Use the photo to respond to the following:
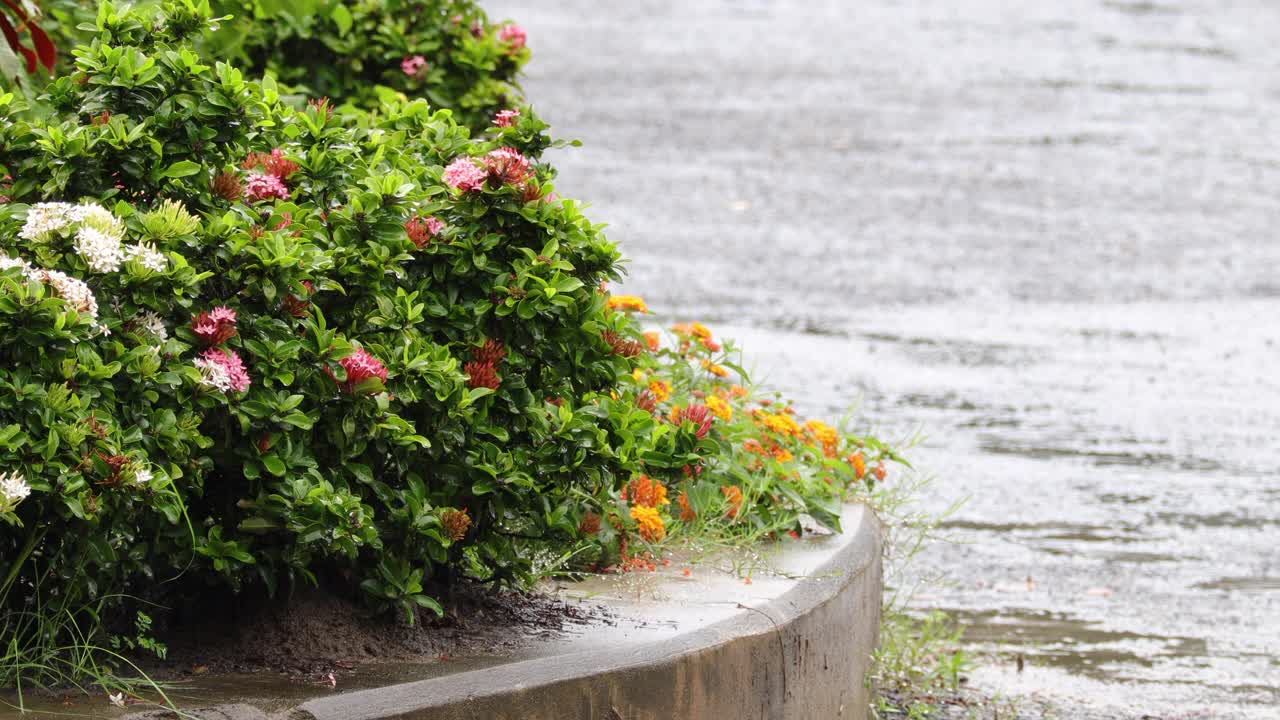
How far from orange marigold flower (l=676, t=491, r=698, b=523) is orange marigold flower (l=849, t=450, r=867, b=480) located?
70cm

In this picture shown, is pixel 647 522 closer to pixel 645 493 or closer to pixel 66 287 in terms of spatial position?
pixel 645 493

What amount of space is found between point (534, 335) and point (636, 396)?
679mm

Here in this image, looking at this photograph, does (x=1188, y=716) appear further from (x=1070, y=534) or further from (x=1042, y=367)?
(x=1042, y=367)

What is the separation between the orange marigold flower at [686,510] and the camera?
4.29m

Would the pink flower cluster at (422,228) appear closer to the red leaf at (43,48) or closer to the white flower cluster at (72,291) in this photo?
the white flower cluster at (72,291)

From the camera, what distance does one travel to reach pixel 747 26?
20328mm

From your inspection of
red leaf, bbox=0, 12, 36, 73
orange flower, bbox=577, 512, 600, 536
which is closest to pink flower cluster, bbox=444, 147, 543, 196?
orange flower, bbox=577, 512, 600, 536

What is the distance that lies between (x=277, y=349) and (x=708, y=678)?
42.3 inches

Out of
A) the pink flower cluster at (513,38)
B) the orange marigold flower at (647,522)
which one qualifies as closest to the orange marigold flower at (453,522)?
the orange marigold flower at (647,522)

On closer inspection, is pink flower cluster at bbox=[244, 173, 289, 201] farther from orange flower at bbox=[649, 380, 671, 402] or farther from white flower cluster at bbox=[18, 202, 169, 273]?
orange flower at bbox=[649, 380, 671, 402]

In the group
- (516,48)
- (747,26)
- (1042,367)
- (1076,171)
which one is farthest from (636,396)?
(747,26)

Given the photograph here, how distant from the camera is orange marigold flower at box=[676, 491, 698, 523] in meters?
4.29

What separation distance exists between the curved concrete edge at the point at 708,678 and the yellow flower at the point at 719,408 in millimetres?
450

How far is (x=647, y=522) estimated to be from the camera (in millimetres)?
4000
